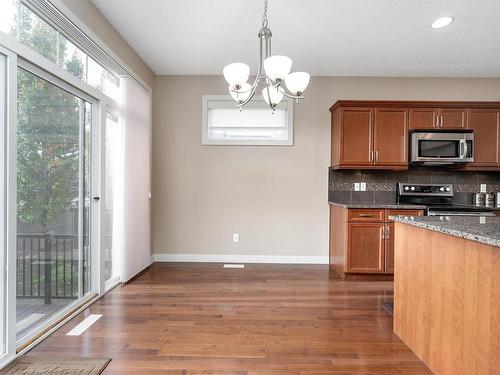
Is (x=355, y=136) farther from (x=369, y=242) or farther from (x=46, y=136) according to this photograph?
(x=46, y=136)

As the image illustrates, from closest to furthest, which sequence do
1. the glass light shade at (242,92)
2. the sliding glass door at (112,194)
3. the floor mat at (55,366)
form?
the floor mat at (55,366) < the glass light shade at (242,92) < the sliding glass door at (112,194)

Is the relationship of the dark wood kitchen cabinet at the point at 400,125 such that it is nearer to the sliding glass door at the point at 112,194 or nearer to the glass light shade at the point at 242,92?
the glass light shade at the point at 242,92

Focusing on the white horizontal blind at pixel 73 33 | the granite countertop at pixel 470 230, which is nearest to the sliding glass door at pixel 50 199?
the white horizontal blind at pixel 73 33

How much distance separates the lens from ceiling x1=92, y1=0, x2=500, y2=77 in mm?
2545

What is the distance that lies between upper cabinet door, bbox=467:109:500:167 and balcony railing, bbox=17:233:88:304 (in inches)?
185

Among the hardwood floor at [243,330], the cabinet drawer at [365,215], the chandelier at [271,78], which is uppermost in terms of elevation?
the chandelier at [271,78]

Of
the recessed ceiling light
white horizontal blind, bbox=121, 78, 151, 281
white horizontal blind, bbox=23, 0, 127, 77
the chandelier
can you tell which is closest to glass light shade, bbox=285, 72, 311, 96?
the chandelier

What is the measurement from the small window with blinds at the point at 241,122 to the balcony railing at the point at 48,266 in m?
2.22

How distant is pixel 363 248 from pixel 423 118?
183cm

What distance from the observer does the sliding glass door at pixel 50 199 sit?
1.98 m

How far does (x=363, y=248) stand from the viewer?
3.45 m

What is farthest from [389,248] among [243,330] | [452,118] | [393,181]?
[243,330]

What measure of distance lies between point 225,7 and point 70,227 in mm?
2384

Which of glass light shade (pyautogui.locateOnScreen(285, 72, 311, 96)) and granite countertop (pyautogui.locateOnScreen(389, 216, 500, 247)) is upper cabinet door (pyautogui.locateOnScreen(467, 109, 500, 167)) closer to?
granite countertop (pyautogui.locateOnScreen(389, 216, 500, 247))
